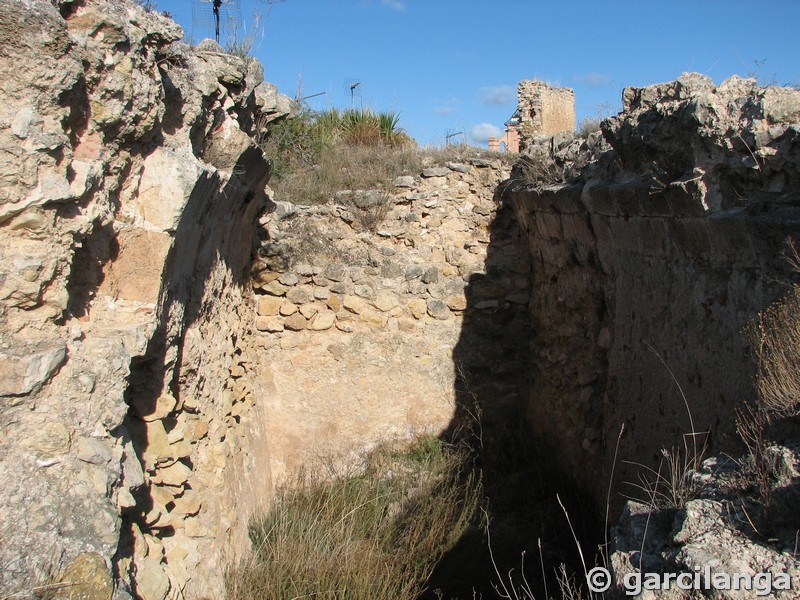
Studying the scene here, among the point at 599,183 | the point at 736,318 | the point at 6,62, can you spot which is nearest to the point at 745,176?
the point at 736,318

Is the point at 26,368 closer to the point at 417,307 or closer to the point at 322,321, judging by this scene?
the point at 322,321

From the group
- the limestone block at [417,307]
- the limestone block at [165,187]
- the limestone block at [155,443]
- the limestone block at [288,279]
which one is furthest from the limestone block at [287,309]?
the limestone block at [165,187]

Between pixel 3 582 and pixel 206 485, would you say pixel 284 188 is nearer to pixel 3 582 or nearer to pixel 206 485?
pixel 206 485

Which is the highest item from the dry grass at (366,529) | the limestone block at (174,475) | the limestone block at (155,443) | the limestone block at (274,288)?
the limestone block at (274,288)

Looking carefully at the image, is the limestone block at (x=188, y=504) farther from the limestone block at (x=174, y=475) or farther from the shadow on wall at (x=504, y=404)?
the shadow on wall at (x=504, y=404)

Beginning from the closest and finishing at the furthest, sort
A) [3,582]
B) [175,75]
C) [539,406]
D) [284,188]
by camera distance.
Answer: [3,582] < [175,75] < [539,406] < [284,188]

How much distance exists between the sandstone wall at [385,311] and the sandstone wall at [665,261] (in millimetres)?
801

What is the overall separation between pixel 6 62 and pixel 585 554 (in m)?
3.64

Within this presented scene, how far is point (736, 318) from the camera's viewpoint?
2896mm

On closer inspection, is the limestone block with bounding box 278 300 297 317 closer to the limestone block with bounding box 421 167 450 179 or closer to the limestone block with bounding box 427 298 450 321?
the limestone block with bounding box 427 298 450 321

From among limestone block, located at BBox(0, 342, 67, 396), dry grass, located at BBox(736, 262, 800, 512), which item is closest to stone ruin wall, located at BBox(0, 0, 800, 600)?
limestone block, located at BBox(0, 342, 67, 396)

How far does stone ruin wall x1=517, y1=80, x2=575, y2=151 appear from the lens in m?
11.5

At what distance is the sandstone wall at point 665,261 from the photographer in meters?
2.82

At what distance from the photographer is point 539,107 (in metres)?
11.5
